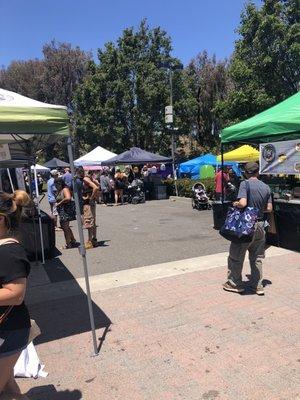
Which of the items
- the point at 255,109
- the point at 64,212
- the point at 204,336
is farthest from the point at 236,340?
the point at 255,109

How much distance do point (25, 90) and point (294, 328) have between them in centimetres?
4685

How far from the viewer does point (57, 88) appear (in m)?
45.7

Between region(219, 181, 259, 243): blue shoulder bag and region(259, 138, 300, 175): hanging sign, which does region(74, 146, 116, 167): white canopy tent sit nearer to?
region(259, 138, 300, 175): hanging sign

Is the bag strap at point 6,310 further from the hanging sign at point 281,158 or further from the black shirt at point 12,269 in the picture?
the hanging sign at point 281,158

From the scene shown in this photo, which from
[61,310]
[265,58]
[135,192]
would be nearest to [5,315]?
[61,310]

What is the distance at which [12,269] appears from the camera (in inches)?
99.0

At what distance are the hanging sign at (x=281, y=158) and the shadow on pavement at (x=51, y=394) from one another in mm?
6638

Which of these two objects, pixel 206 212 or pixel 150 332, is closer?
pixel 150 332

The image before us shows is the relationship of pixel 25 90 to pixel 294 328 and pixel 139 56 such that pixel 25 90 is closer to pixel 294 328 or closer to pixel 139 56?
pixel 139 56

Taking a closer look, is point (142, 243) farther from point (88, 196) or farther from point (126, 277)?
point (126, 277)

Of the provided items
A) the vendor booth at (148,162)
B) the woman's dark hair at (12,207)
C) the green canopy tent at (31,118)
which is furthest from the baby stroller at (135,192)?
the woman's dark hair at (12,207)

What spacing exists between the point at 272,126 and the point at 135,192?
12679 mm

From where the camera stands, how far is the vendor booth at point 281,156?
8.30 meters

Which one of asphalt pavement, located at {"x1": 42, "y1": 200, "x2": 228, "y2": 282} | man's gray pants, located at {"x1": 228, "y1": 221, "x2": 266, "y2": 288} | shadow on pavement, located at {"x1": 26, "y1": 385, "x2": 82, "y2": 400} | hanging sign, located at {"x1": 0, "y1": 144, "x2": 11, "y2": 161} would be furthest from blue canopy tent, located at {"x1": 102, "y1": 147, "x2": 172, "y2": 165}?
shadow on pavement, located at {"x1": 26, "y1": 385, "x2": 82, "y2": 400}
